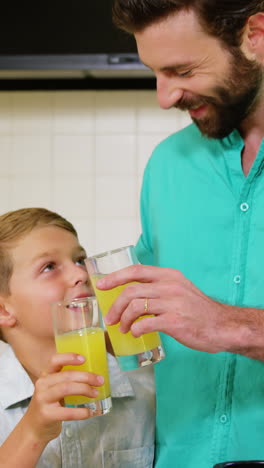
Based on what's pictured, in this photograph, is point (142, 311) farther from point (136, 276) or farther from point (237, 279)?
point (237, 279)

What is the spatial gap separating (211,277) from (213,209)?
0.48 feet

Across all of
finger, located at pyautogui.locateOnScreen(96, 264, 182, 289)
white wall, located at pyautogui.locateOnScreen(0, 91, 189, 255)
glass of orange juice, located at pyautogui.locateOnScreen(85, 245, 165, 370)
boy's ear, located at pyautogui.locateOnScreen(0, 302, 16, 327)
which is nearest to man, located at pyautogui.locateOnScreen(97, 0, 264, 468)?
glass of orange juice, located at pyautogui.locateOnScreen(85, 245, 165, 370)

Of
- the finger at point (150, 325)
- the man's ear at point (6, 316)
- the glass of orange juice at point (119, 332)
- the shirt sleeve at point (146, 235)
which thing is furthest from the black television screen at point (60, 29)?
the finger at point (150, 325)

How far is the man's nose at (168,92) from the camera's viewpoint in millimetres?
1394

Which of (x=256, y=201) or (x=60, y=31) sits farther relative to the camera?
(x=60, y=31)

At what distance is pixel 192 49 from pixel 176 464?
85cm

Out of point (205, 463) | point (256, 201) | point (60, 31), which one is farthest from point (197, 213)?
point (60, 31)

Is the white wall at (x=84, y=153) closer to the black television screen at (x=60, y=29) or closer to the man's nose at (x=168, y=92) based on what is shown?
the black television screen at (x=60, y=29)

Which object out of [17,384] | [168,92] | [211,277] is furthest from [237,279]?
[17,384]

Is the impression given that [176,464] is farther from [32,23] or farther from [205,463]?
[32,23]

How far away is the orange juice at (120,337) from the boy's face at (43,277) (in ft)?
0.97

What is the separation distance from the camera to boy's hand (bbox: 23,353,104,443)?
116cm

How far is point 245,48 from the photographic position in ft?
4.64

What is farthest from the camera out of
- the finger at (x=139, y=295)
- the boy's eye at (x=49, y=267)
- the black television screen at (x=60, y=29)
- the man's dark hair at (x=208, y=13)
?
the black television screen at (x=60, y=29)
